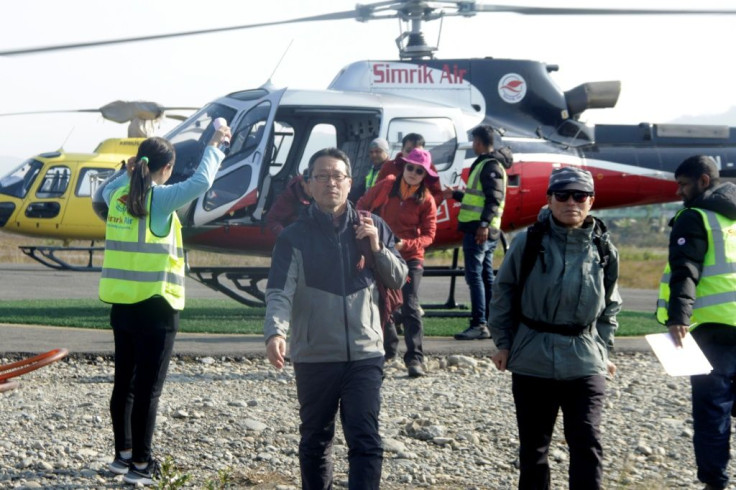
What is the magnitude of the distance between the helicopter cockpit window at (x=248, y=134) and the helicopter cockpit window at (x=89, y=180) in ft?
30.4

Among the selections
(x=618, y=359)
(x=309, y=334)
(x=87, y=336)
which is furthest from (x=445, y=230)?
(x=309, y=334)

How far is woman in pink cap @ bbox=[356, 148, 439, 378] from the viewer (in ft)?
29.4

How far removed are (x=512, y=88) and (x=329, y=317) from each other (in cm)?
959

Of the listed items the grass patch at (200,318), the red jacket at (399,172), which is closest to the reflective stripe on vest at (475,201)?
the grass patch at (200,318)

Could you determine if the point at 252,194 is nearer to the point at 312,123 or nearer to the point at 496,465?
the point at 312,123

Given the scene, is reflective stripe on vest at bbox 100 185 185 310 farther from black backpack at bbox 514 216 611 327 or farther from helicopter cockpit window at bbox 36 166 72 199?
helicopter cockpit window at bbox 36 166 72 199

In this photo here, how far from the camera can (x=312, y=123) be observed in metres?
13.1

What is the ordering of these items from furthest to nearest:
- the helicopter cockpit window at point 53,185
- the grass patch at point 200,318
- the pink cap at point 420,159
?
the helicopter cockpit window at point 53,185 → the grass patch at point 200,318 → the pink cap at point 420,159

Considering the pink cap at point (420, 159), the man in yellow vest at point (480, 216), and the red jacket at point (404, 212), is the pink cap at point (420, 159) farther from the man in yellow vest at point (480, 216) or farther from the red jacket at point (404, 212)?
the man in yellow vest at point (480, 216)

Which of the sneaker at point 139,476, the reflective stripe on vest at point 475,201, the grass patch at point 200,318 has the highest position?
the reflective stripe on vest at point 475,201

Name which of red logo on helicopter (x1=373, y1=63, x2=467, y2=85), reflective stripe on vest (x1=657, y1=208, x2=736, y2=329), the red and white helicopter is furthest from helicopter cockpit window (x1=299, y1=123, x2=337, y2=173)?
reflective stripe on vest (x1=657, y1=208, x2=736, y2=329)

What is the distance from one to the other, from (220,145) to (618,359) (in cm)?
587

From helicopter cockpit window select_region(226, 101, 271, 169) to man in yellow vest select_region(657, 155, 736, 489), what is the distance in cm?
725

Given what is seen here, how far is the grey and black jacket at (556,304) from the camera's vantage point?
479 cm
